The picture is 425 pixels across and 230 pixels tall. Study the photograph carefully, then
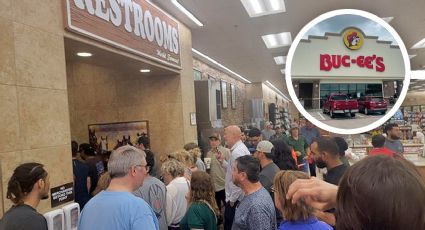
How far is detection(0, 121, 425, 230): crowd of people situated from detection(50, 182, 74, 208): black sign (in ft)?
0.91

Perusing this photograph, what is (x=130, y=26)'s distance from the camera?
4328mm

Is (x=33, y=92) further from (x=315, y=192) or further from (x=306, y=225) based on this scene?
(x=315, y=192)

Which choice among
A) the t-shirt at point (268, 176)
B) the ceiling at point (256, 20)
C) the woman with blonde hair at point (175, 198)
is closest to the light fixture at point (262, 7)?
the ceiling at point (256, 20)

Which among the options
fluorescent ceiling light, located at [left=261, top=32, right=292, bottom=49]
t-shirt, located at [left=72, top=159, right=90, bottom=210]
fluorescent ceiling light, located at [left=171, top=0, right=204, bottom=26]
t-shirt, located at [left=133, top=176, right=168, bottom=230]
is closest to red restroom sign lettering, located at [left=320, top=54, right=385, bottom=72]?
t-shirt, located at [left=133, top=176, right=168, bottom=230]

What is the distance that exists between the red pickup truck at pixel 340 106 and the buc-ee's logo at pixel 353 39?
126 mm

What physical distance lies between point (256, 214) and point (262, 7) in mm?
4404

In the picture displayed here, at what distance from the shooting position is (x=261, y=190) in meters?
2.68

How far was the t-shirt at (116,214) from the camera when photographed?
6.59ft

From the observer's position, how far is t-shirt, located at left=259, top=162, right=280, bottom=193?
3.28 m

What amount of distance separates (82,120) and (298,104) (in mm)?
6376

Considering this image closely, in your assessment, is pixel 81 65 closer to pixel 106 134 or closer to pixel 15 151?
pixel 106 134

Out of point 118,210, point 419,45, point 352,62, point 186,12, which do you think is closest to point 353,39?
point 352,62

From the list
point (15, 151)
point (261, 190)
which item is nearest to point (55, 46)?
point (15, 151)

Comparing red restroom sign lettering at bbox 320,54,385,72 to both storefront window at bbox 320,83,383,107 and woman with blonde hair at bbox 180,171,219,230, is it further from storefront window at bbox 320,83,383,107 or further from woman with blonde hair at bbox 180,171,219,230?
woman with blonde hair at bbox 180,171,219,230
